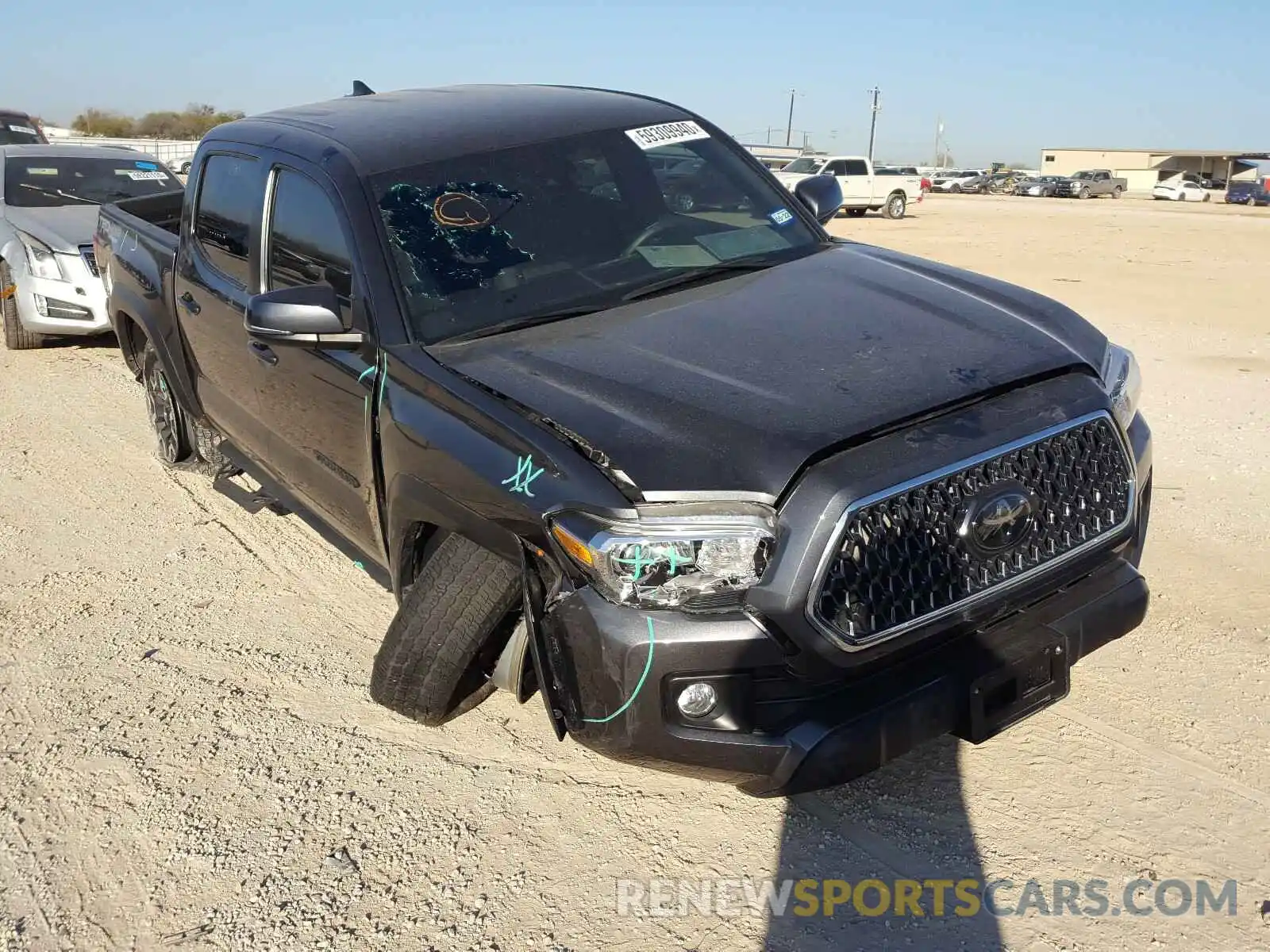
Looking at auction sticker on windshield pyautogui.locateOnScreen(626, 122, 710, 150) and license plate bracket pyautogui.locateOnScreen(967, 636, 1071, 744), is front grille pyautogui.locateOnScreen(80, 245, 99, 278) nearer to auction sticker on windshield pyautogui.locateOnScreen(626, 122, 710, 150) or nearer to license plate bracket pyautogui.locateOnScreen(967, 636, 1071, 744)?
auction sticker on windshield pyautogui.locateOnScreen(626, 122, 710, 150)

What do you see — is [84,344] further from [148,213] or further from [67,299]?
[148,213]

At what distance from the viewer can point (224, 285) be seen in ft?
15.1

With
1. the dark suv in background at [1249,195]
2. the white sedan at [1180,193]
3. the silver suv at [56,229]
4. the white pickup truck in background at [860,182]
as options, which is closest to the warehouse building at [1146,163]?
the white sedan at [1180,193]

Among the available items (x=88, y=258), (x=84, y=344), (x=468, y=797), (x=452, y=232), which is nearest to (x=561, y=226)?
(x=452, y=232)

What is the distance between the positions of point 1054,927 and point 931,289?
1910 millimetres

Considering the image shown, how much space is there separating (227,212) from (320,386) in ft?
4.38

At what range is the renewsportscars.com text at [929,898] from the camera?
106 inches

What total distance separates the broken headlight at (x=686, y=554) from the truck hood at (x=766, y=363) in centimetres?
7

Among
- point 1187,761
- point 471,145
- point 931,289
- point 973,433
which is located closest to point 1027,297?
point 931,289

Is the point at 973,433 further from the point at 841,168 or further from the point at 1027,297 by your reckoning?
the point at 841,168

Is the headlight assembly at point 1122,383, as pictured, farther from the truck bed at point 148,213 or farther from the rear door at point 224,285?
the truck bed at point 148,213

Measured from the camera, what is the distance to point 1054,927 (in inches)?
104

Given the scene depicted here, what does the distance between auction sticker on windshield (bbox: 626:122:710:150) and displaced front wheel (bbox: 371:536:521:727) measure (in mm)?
1841

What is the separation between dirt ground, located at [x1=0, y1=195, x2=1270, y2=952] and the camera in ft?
9.07
